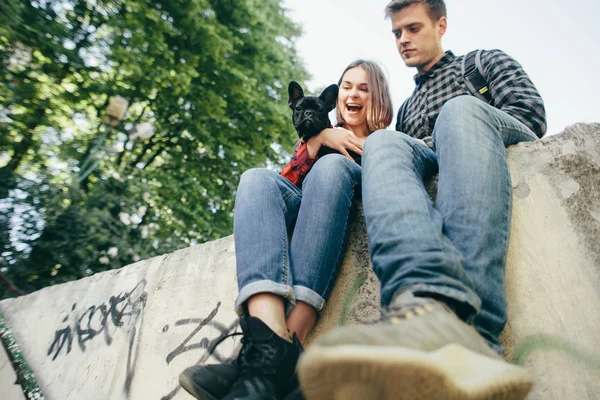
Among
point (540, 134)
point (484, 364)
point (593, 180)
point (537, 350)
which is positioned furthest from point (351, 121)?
point (484, 364)

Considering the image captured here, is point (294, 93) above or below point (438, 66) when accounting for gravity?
below

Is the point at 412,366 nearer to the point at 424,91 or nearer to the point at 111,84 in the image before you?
the point at 424,91

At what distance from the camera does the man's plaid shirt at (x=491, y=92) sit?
160 cm

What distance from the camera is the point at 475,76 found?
75.3 inches

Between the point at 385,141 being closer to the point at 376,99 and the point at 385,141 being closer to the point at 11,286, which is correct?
the point at 376,99

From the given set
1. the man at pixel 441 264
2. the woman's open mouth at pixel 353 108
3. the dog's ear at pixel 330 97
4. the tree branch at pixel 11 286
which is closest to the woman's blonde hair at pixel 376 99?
the woman's open mouth at pixel 353 108

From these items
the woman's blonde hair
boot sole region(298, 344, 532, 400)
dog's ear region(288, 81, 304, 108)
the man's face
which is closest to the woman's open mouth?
the woman's blonde hair

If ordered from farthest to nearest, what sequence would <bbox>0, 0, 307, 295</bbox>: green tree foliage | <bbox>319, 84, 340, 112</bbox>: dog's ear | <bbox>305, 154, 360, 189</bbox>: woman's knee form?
<bbox>0, 0, 307, 295</bbox>: green tree foliage, <bbox>319, 84, 340, 112</bbox>: dog's ear, <bbox>305, 154, 360, 189</bbox>: woman's knee

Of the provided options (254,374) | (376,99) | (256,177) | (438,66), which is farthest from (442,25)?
(254,374)

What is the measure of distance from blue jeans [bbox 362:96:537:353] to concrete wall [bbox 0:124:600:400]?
0.81ft

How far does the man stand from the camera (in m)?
0.61

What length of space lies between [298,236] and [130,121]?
8.39 meters

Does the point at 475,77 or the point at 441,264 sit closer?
the point at 441,264

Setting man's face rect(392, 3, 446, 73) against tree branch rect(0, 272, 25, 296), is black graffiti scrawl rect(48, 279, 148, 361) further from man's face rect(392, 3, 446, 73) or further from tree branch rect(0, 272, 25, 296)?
tree branch rect(0, 272, 25, 296)
